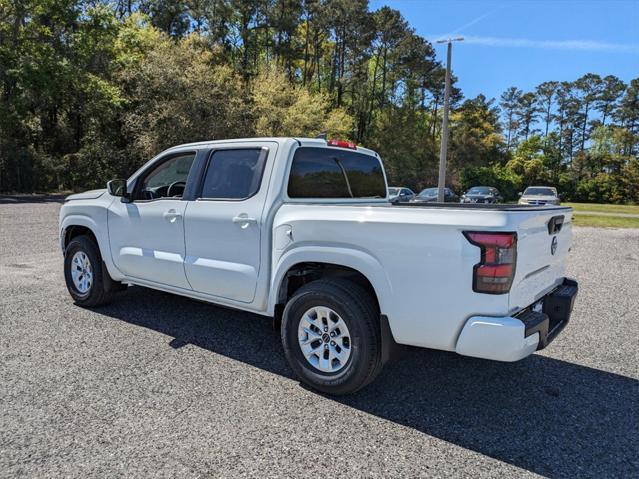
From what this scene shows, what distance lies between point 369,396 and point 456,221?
1.50 m

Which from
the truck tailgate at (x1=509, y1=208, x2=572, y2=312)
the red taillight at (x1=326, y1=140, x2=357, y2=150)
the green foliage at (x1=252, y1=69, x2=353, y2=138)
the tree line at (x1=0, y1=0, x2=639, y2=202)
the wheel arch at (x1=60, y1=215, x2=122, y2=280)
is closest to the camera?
the truck tailgate at (x1=509, y1=208, x2=572, y2=312)

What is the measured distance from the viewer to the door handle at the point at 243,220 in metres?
3.80

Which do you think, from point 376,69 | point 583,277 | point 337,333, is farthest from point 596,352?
point 376,69

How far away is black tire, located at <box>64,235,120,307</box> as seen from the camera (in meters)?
5.20

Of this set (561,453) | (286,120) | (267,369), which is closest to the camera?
(561,453)

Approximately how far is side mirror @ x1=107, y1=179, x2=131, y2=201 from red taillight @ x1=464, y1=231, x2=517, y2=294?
362 centimetres

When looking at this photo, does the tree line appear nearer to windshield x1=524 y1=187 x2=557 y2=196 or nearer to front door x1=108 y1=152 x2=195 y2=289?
windshield x1=524 y1=187 x2=557 y2=196

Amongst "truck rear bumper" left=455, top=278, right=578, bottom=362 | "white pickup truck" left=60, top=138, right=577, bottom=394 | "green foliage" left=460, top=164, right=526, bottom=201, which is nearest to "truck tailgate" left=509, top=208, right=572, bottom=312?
"white pickup truck" left=60, top=138, right=577, bottom=394

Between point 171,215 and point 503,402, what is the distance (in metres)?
3.27

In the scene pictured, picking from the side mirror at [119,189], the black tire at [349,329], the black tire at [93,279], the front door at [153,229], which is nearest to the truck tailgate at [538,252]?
the black tire at [349,329]

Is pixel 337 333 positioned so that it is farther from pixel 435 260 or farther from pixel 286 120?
pixel 286 120

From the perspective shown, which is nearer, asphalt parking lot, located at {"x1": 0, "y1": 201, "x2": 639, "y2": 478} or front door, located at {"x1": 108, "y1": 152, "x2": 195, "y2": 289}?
asphalt parking lot, located at {"x1": 0, "y1": 201, "x2": 639, "y2": 478}

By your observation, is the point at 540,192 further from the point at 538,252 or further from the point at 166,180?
the point at 538,252

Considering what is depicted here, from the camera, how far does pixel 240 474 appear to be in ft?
8.18
